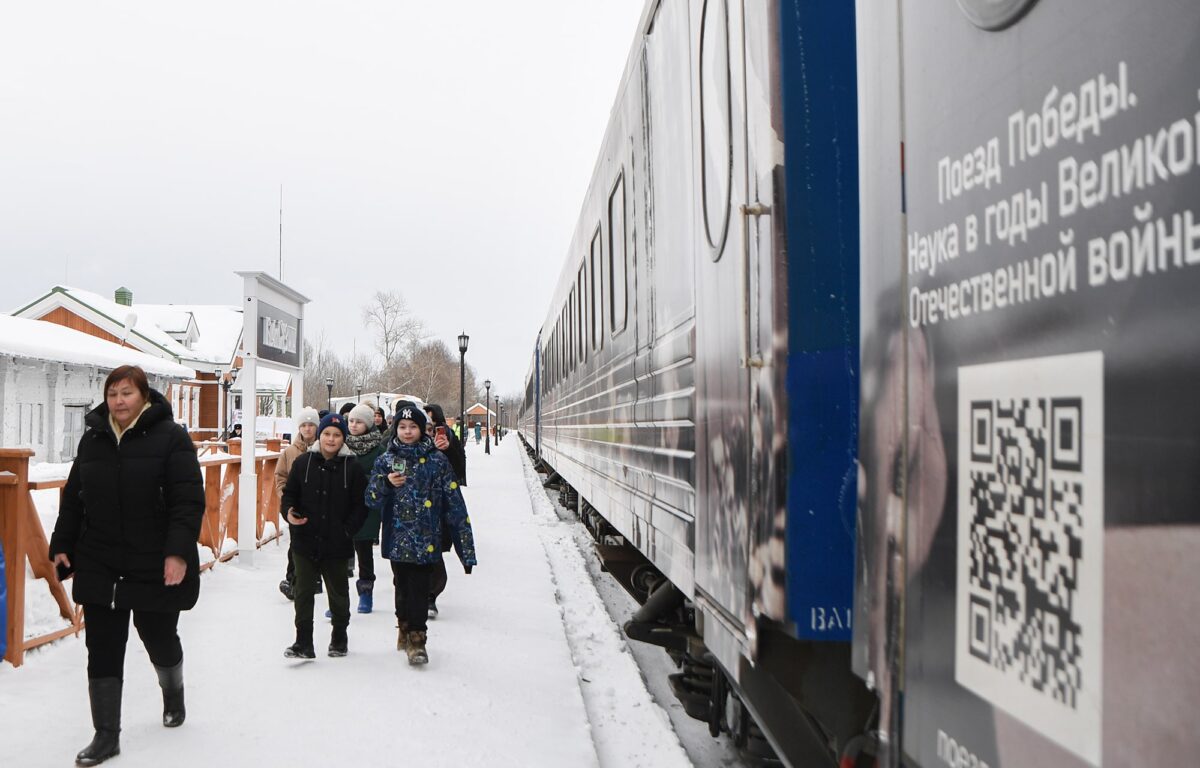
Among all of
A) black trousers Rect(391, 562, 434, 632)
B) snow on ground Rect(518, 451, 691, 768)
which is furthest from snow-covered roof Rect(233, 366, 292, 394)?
black trousers Rect(391, 562, 434, 632)

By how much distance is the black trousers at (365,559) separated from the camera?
757 centimetres

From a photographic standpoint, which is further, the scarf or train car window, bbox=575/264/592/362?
train car window, bbox=575/264/592/362

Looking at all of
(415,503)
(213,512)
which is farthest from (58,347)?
(415,503)

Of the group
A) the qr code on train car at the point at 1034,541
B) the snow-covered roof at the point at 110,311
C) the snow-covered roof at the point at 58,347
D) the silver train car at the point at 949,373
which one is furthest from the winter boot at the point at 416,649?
the snow-covered roof at the point at 110,311

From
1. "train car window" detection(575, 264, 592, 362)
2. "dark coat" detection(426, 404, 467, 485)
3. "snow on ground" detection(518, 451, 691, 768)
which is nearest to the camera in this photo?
"snow on ground" detection(518, 451, 691, 768)

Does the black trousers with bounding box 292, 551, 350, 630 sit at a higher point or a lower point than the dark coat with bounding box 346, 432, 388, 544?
lower

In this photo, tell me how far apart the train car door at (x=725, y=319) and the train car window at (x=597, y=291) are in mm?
3546

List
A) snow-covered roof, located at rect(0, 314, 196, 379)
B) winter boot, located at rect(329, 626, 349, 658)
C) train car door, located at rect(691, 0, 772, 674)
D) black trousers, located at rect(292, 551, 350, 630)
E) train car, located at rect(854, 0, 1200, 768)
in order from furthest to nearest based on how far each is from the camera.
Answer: snow-covered roof, located at rect(0, 314, 196, 379) < winter boot, located at rect(329, 626, 349, 658) < black trousers, located at rect(292, 551, 350, 630) < train car door, located at rect(691, 0, 772, 674) < train car, located at rect(854, 0, 1200, 768)

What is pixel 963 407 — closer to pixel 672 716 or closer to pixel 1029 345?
pixel 1029 345

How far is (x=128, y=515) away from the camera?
4.23 metres

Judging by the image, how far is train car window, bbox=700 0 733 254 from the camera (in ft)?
9.49

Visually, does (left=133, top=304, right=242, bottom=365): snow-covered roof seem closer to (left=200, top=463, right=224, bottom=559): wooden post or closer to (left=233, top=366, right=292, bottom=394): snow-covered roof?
(left=233, top=366, right=292, bottom=394): snow-covered roof

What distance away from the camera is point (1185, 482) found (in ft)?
3.35

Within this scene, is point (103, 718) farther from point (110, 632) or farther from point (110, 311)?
point (110, 311)
